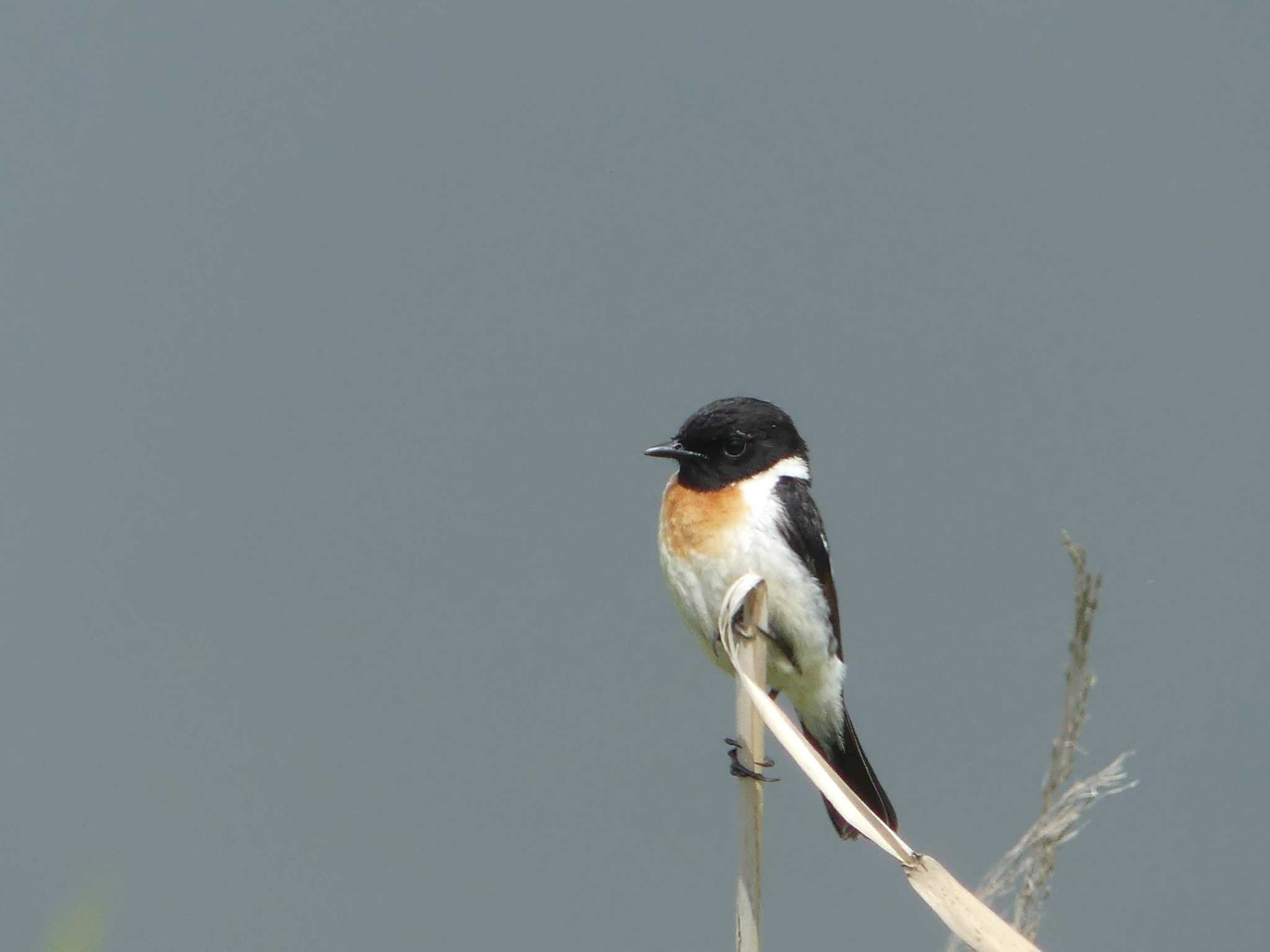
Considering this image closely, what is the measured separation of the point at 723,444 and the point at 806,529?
0.21m

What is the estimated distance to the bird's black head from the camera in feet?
9.14

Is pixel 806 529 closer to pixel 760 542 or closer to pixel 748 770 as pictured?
pixel 760 542

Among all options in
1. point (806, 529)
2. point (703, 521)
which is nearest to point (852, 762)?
point (806, 529)

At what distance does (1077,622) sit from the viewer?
179 centimetres

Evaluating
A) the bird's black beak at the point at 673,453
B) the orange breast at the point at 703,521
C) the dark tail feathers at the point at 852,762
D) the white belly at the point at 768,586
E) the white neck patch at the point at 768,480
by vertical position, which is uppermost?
the bird's black beak at the point at 673,453

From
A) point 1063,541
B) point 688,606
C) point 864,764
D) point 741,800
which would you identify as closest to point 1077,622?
point 1063,541

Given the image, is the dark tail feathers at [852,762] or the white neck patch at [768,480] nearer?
the white neck patch at [768,480]

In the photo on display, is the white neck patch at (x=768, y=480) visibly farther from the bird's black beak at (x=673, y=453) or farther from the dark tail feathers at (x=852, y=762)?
the dark tail feathers at (x=852, y=762)

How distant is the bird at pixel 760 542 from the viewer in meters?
2.68

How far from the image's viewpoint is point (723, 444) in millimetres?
2801

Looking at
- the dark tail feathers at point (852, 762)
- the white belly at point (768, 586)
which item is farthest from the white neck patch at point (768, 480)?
the dark tail feathers at point (852, 762)

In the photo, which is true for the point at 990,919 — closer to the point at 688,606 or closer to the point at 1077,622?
the point at 1077,622

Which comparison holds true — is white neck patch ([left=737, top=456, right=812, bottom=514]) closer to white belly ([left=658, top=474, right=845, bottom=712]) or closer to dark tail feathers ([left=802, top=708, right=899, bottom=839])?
white belly ([left=658, top=474, right=845, bottom=712])

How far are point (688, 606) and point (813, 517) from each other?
0.96ft
